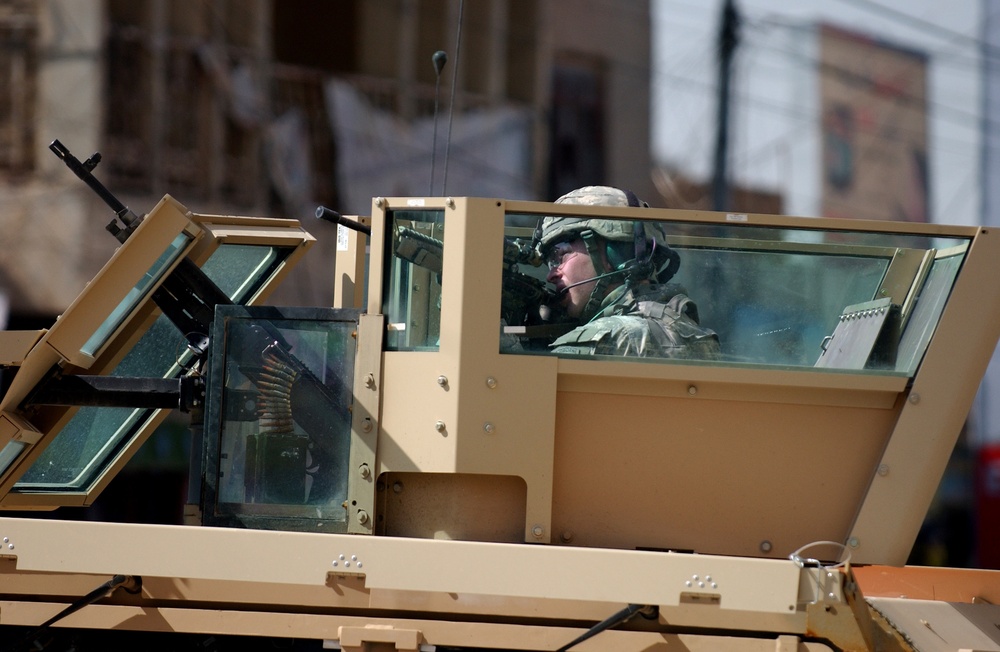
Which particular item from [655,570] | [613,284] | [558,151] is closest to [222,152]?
[558,151]

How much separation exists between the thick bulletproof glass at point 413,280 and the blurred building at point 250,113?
20.2 feet

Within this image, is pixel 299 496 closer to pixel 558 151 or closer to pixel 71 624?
pixel 71 624

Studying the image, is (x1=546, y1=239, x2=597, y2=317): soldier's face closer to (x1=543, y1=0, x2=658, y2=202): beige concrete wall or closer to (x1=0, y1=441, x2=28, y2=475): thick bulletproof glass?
(x1=0, y1=441, x2=28, y2=475): thick bulletproof glass

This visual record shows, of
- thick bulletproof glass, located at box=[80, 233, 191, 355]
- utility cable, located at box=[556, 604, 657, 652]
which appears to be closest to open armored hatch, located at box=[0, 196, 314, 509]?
thick bulletproof glass, located at box=[80, 233, 191, 355]

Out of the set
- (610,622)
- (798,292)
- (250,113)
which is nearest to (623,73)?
(250,113)

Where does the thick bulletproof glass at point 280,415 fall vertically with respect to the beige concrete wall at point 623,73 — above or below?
below

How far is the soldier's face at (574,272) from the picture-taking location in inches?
157

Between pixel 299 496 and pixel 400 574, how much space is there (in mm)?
535

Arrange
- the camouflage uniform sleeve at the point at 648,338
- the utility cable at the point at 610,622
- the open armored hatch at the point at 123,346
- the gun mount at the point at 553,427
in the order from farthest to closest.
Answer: the open armored hatch at the point at 123,346 → the camouflage uniform sleeve at the point at 648,338 → the gun mount at the point at 553,427 → the utility cable at the point at 610,622

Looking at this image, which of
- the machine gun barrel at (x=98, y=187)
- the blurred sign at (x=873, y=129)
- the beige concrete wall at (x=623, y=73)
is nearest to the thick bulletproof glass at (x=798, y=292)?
the machine gun barrel at (x=98, y=187)

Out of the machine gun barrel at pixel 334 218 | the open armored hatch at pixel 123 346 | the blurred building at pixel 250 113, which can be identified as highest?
the blurred building at pixel 250 113

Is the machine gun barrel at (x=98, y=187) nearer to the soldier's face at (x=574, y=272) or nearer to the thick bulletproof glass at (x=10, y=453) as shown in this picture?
the thick bulletproof glass at (x=10, y=453)

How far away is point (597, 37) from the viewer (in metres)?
18.4

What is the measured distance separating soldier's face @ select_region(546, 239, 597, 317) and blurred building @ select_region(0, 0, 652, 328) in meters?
5.92
